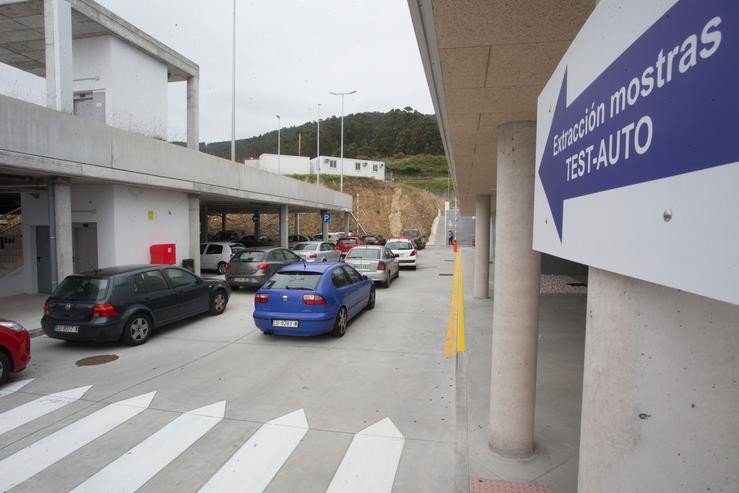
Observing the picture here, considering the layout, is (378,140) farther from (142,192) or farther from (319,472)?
(319,472)

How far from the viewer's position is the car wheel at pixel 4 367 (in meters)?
6.22

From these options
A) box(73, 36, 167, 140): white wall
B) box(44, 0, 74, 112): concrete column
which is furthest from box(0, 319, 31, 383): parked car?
box(73, 36, 167, 140): white wall

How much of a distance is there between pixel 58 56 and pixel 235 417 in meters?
11.7

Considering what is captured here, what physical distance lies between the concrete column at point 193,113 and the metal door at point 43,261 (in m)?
6.03

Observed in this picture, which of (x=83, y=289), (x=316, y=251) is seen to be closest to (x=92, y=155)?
(x=83, y=289)

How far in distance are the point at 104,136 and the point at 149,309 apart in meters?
6.06

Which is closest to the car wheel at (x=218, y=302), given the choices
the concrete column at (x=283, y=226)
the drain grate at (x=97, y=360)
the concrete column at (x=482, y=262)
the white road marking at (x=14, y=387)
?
the drain grate at (x=97, y=360)

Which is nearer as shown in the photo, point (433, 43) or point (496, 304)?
point (433, 43)

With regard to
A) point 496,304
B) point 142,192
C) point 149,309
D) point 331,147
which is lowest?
point 149,309

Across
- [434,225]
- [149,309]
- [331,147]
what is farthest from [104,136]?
[331,147]

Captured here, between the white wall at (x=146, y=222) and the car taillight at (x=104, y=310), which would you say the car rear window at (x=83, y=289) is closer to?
the car taillight at (x=104, y=310)

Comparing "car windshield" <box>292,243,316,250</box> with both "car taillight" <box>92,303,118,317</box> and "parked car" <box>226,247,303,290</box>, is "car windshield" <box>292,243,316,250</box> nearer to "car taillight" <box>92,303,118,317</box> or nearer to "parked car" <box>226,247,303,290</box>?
"parked car" <box>226,247,303,290</box>

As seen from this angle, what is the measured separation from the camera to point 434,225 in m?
59.2

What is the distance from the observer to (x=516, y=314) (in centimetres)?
433
